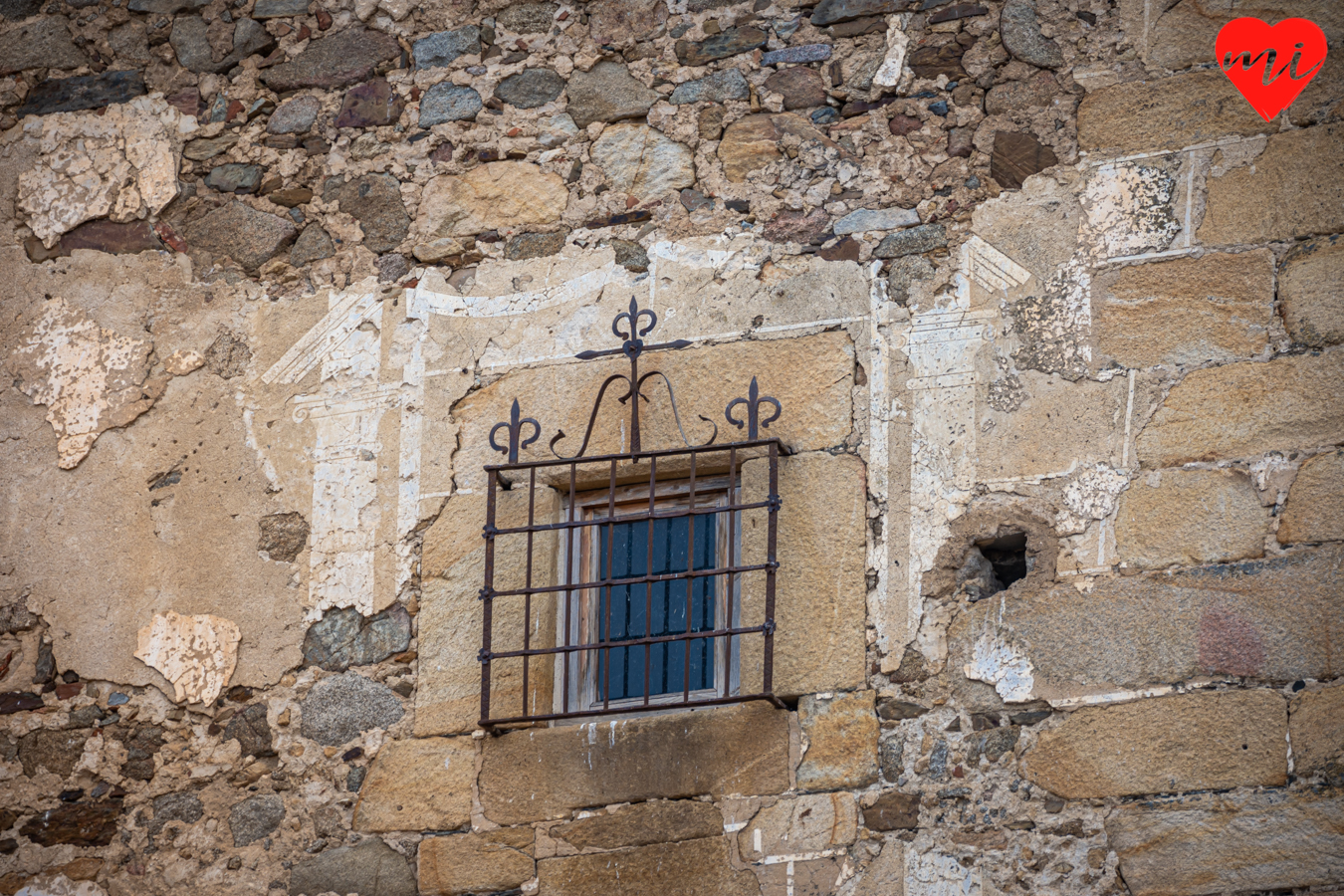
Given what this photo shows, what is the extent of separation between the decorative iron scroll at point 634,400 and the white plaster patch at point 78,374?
1129 millimetres

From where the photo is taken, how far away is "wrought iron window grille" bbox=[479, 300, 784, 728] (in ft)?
15.0

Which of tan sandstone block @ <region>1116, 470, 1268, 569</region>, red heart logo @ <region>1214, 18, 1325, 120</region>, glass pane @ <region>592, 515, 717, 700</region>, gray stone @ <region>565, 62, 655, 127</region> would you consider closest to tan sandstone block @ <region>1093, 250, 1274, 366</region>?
tan sandstone block @ <region>1116, 470, 1268, 569</region>

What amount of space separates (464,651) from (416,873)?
566mm

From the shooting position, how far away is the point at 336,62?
5.41m

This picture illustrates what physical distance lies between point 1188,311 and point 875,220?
839 mm

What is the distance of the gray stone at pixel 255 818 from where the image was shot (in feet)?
15.5

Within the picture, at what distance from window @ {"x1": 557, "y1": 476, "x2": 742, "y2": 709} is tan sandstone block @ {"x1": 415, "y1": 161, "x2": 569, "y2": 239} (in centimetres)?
85

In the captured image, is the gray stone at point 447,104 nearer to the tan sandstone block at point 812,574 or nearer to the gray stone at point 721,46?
the gray stone at point 721,46

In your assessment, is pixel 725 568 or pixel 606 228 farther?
pixel 606 228

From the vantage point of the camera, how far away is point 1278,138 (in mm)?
4586

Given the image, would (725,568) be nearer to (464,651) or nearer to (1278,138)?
(464,651)

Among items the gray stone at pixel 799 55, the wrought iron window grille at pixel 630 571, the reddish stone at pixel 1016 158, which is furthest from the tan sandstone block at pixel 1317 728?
the gray stone at pixel 799 55

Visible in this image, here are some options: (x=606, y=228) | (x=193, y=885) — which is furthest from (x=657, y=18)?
(x=193, y=885)

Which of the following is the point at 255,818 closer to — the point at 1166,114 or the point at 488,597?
the point at 488,597
